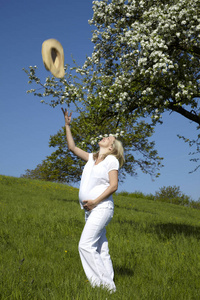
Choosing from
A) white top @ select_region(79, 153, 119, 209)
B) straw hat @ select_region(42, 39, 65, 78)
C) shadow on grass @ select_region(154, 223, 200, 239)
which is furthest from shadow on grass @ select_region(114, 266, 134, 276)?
straw hat @ select_region(42, 39, 65, 78)

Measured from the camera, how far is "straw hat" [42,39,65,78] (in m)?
6.32

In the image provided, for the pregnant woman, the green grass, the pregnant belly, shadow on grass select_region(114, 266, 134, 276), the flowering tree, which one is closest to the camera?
the green grass

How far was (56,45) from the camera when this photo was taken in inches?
262

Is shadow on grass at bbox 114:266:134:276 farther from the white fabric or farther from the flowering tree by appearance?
the flowering tree

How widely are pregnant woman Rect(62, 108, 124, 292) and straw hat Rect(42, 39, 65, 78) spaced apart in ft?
7.66

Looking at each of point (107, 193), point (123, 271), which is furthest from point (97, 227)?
point (123, 271)

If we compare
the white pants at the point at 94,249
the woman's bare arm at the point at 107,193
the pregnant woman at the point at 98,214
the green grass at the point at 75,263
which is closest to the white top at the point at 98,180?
the pregnant woman at the point at 98,214

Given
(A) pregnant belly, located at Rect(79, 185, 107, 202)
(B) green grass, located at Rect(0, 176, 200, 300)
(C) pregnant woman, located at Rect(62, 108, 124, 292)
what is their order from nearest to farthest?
(B) green grass, located at Rect(0, 176, 200, 300)
(C) pregnant woman, located at Rect(62, 108, 124, 292)
(A) pregnant belly, located at Rect(79, 185, 107, 202)

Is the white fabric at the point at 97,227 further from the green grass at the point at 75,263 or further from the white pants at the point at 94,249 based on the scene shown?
the green grass at the point at 75,263

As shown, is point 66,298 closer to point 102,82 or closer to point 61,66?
point 61,66

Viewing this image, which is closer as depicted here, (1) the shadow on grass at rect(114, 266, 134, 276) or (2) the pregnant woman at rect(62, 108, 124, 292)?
(2) the pregnant woman at rect(62, 108, 124, 292)

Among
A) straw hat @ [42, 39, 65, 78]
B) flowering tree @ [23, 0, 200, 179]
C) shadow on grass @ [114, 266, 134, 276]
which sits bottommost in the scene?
shadow on grass @ [114, 266, 134, 276]

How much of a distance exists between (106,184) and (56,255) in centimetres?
308

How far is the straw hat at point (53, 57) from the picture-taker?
6319mm
